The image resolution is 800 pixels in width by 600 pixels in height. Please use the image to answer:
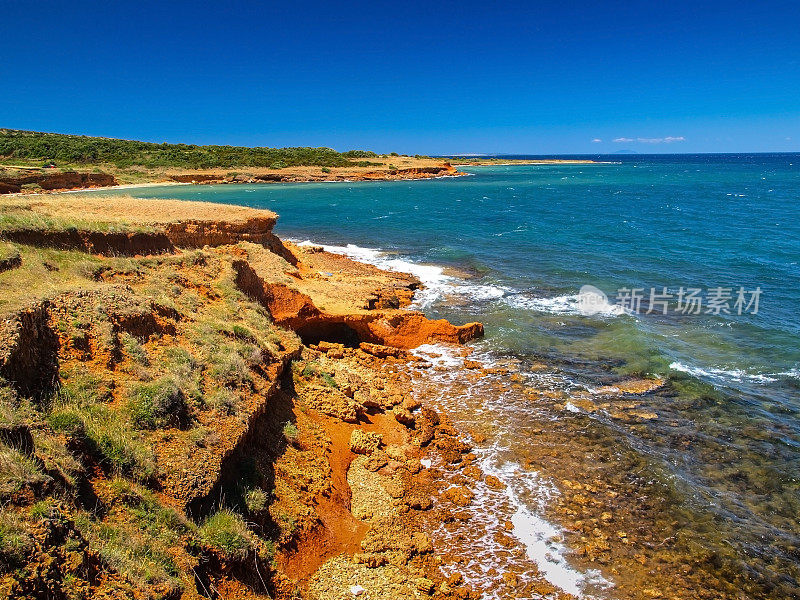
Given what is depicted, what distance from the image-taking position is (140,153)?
310 feet

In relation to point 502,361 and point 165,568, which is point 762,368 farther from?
point 165,568

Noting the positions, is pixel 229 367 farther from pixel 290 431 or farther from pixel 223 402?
pixel 290 431

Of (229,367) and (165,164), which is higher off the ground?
(165,164)

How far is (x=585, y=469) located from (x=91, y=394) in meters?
9.53

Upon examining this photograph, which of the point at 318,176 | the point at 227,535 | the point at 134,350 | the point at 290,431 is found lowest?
the point at 290,431

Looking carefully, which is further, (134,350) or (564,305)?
(564,305)

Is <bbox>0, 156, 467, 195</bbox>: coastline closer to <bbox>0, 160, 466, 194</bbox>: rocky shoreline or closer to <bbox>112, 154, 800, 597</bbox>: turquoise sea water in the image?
<bbox>0, 160, 466, 194</bbox>: rocky shoreline

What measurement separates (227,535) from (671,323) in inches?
753

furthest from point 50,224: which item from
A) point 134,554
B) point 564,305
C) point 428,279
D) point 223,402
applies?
point 564,305

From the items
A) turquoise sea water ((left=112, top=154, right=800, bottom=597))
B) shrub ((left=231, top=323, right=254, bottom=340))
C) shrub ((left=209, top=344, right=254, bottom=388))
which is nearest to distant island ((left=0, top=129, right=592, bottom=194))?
turquoise sea water ((left=112, top=154, right=800, bottom=597))

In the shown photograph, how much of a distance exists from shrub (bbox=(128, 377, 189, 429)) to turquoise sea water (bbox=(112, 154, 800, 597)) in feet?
29.9

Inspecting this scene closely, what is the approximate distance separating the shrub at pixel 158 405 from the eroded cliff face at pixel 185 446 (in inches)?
0.9

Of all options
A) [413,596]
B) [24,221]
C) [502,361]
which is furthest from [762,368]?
[24,221]

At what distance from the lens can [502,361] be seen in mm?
16062
